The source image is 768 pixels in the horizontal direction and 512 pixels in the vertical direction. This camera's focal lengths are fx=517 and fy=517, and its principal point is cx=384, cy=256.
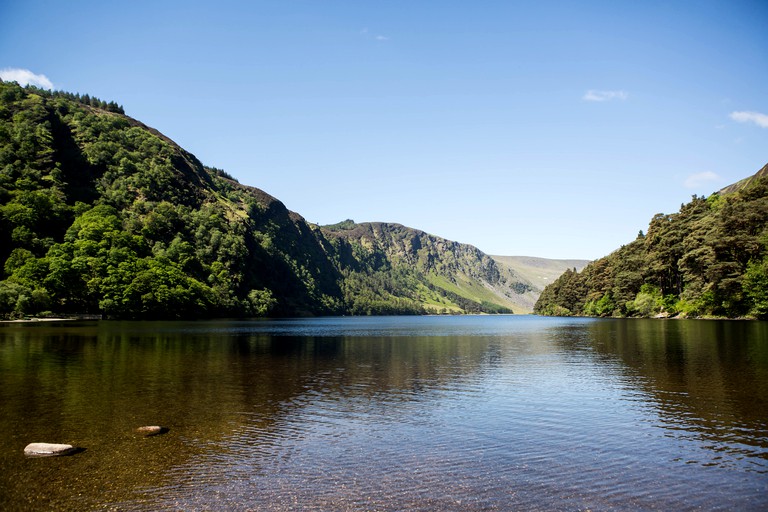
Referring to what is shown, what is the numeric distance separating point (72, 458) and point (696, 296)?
15344cm

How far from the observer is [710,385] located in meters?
37.9

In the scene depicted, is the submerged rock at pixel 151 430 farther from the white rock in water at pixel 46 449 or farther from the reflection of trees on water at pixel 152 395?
the white rock in water at pixel 46 449

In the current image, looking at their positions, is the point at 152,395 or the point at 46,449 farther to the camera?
the point at 152,395

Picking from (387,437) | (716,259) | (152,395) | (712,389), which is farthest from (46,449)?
(716,259)

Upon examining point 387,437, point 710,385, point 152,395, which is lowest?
point 710,385

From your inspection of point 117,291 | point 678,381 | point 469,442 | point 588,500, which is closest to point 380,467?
point 469,442

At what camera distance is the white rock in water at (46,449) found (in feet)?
69.9

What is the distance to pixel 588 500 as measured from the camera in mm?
16531

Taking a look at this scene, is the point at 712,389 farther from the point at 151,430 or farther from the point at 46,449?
the point at 46,449

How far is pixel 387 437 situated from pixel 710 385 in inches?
1071

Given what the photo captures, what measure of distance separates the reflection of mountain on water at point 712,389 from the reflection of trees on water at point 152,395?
1540 cm

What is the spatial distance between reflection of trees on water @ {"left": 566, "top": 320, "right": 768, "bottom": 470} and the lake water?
0.64 ft

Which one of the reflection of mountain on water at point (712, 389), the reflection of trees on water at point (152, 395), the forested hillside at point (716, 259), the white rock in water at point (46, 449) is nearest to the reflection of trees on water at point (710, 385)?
the reflection of mountain on water at point (712, 389)

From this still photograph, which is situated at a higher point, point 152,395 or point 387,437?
point 152,395
